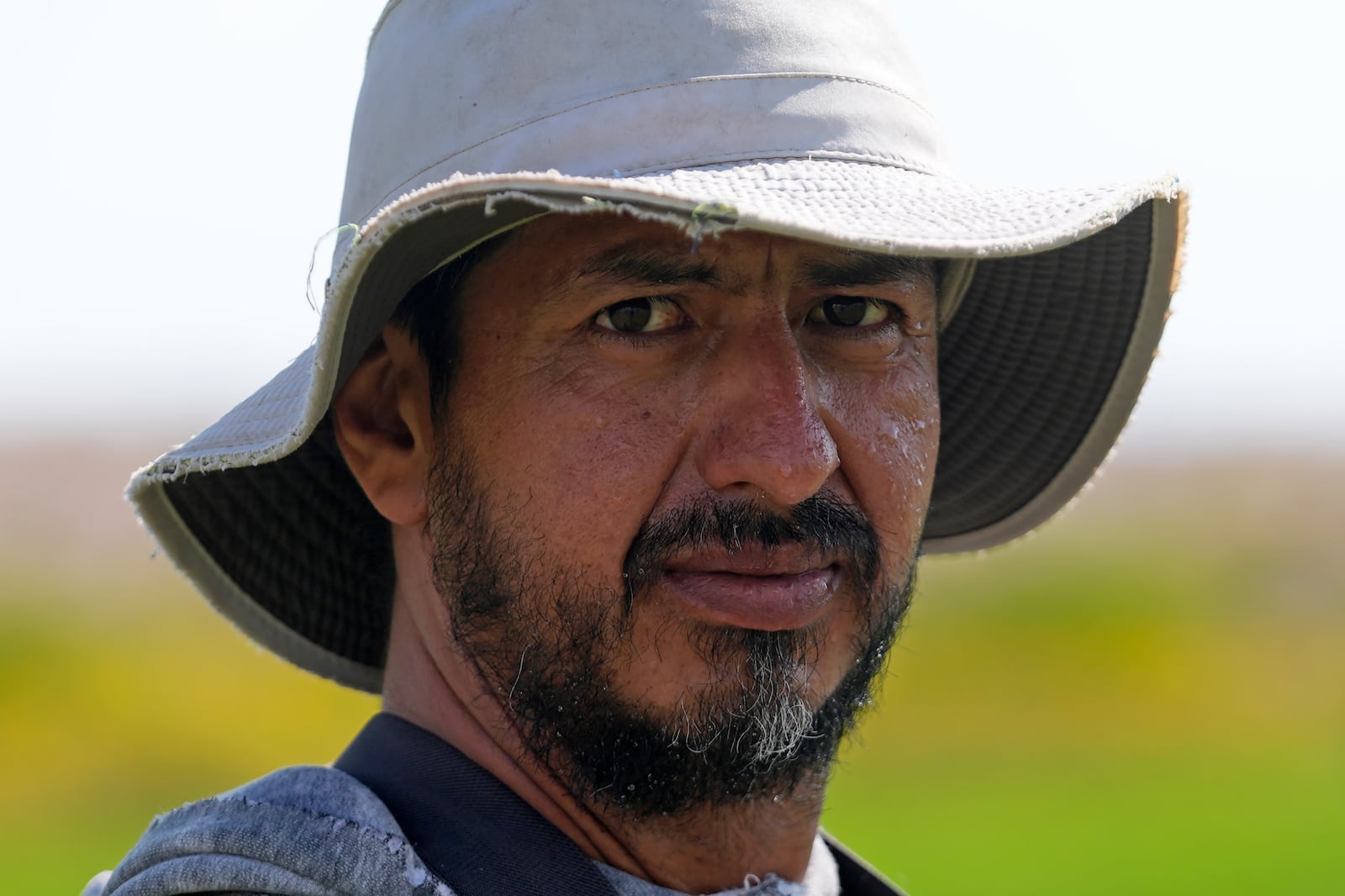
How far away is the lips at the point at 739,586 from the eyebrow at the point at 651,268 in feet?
1.16

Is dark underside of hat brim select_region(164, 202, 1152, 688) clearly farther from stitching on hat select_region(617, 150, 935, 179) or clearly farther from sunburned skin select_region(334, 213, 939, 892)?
stitching on hat select_region(617, 150, 935, 179)

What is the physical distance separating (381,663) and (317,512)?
317mm

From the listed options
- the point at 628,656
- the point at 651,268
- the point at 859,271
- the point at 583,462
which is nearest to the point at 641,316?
the point at 651,268

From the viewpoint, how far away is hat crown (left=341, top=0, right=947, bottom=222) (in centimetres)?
181

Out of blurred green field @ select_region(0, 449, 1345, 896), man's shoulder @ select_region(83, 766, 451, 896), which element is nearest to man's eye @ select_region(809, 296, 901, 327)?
man's shoulder @ select_region(83, 766, 451, 896)

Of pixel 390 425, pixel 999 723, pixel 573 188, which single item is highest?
pixel 573 188

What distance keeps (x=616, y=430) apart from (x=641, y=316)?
15cm

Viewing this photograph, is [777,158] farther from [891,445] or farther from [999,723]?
[999,723]

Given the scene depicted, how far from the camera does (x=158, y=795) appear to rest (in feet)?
37.6

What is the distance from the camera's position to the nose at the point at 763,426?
1851mm

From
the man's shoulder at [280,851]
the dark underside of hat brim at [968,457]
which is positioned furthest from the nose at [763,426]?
the dark underside of hat brim at [968,457]

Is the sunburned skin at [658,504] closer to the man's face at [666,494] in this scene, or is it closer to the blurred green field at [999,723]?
the man's face at [666,494]

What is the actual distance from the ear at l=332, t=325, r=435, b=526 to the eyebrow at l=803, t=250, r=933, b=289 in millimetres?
568

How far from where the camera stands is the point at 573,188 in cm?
162
